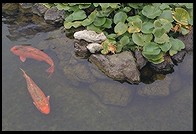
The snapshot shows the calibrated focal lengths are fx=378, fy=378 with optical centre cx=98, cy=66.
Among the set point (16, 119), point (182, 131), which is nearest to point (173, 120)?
point (182, 131)

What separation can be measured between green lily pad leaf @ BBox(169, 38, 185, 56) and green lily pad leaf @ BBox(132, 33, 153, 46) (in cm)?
31

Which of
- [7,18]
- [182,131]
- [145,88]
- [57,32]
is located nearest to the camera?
[182,131]

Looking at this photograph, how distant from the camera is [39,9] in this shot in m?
6.36

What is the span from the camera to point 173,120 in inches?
195

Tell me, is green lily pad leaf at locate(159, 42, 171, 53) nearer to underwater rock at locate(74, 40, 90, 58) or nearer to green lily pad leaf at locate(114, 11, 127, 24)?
green lily pad leaf at locate(114, 11, 127, 24)

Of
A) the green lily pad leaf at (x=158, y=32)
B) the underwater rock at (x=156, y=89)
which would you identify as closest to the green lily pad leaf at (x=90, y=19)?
the green lily pad leaf at (x=158, y=32)

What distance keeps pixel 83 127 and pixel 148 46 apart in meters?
1.44

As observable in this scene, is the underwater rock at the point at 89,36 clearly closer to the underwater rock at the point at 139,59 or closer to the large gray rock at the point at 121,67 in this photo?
the large gray rock at the point at 121,67

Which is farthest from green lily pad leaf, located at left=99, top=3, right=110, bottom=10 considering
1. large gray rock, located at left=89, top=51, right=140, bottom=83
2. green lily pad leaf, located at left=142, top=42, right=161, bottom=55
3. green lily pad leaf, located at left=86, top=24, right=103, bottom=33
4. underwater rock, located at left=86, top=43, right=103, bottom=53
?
green lily pad leaf, located at left=142, top=42, right=161, bottom=55

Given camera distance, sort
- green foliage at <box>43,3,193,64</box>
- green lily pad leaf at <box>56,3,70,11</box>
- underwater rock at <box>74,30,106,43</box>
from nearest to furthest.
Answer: green foliage at <box>43,3,193,64</box> → underwater rock at <box>74,30,106,43</box> → green lily pad leaf at <box>56,3,70,11</box>

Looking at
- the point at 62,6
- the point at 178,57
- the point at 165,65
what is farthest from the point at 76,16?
the point at 178,57

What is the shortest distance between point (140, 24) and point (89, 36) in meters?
0.76

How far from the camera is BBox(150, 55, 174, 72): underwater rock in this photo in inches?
210

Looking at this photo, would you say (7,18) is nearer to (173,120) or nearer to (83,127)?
(83,127)
